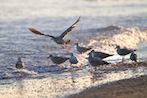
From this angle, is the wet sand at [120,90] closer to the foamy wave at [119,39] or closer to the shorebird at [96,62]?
the shorebird at [96,62]

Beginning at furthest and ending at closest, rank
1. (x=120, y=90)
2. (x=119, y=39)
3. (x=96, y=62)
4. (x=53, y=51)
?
(x=119, y=39), (x=53, y=51), (x=96, y=62), (x=120, y=90)

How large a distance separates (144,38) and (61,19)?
959 centimetres

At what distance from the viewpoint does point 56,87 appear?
10617 mm

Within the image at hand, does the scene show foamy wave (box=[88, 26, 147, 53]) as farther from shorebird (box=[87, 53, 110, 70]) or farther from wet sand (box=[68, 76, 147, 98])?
wet sand (box=[68, 76, 147, 98])

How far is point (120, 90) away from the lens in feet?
31.5

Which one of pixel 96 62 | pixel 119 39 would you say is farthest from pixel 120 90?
pixel 119 39

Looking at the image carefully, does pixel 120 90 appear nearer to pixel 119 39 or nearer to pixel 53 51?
pixel 53 51

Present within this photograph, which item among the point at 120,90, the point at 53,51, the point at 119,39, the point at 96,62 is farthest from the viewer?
the point at 119,39

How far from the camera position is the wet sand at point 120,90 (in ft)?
30.1

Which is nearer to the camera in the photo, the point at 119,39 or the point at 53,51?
the point at 53,51

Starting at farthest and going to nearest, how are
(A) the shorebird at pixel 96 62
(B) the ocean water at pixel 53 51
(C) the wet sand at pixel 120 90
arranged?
1. (A) the shorebird at pixel 96 62
2. (B) the ocean water at pixel 53 51
3. (C) the wet sand at pixel 120 90

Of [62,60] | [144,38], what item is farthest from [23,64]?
[144,38]

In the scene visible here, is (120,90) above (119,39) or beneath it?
above

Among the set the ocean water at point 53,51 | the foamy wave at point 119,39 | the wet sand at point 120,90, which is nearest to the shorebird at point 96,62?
the ocean water at point 53,51
